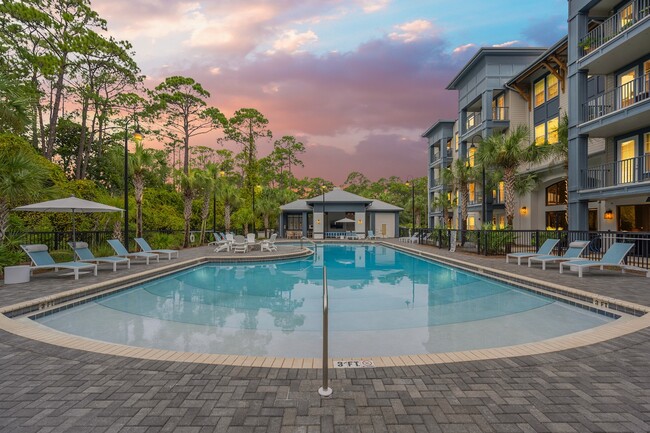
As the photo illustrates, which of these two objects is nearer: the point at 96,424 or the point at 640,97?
the point at 96,424

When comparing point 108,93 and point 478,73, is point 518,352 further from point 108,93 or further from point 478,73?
point 108,93

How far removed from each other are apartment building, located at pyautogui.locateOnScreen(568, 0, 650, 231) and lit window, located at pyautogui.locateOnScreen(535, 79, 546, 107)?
4850 mm

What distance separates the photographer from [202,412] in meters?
2.72

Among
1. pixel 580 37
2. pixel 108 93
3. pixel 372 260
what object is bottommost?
pixel 372 260

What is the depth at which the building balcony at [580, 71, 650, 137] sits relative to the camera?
12.7 metres

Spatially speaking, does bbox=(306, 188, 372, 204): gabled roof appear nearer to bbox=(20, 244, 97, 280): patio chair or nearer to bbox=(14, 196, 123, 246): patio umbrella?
bbox=(14, 196, 123, 246): patio umbrella

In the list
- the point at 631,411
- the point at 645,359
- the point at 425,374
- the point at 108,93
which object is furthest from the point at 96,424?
the point at 108,93

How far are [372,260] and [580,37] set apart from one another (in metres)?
14.8

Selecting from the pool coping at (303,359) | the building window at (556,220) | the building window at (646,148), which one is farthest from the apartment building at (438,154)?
the pool coping at (303,359)

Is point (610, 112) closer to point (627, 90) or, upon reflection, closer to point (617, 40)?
point (627, 90)

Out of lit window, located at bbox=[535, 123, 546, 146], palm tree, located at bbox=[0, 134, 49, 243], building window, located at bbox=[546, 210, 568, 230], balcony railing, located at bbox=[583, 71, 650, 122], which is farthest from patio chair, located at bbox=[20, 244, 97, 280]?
lit window, located at bbox=[535, 123, 546, 146]

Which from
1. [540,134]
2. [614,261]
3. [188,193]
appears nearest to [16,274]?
[188,193]

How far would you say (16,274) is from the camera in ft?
27.8

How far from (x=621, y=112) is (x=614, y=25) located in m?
5.42
